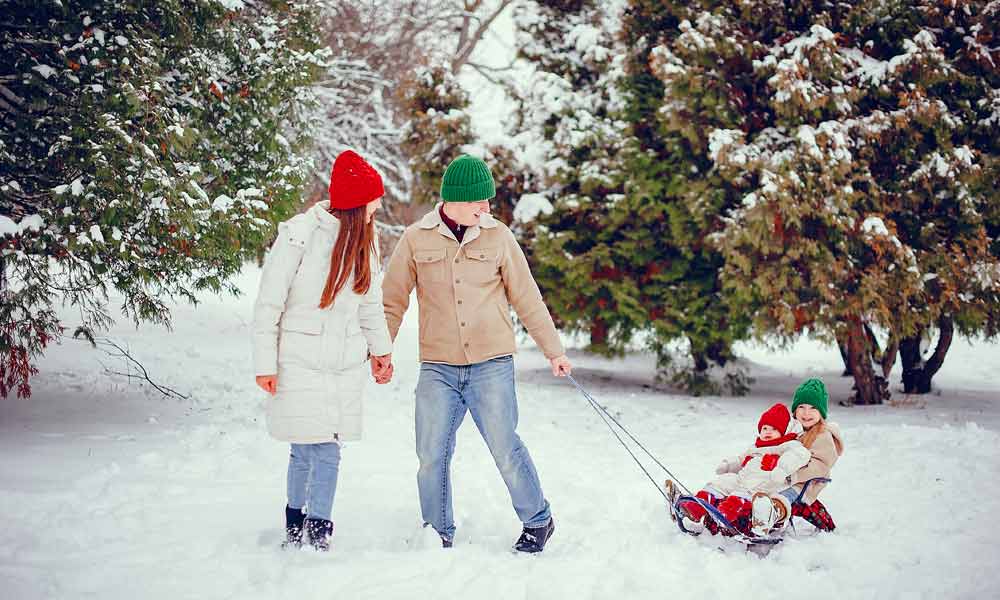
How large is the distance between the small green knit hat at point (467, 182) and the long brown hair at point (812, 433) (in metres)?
2.32

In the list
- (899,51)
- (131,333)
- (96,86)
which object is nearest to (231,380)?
(131,333)

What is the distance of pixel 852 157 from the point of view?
8.66 metres

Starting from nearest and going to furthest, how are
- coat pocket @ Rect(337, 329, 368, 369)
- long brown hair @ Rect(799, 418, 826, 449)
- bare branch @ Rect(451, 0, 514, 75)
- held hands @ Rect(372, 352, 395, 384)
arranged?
coat pocket @ Rect(337, 329, 368, 369), held hands @ Rect(372, 352, 395, 384), long brown hair @ Rect(799, 418, 826, 449), bare branch @ Rect(451, 0, 514, 75)

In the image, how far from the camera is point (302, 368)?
11.4 ft

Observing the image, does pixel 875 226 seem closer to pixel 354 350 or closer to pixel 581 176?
pixel 581 176

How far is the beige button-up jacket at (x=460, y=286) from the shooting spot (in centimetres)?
377

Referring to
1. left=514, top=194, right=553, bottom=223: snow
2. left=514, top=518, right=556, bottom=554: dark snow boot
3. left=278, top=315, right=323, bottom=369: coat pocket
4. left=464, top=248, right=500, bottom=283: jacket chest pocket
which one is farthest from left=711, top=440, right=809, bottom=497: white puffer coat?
left=514, top=194, right=553, bottom=223: snow

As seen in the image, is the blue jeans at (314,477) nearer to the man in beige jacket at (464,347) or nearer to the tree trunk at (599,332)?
the man in beige jacket at (464,347)

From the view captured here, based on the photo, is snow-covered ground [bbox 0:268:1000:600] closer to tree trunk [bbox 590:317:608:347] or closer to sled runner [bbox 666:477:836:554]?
sled runner [bbox 666:477:836:554]

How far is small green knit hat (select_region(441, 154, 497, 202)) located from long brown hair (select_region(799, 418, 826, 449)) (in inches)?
91.5

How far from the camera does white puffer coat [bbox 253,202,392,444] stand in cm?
342

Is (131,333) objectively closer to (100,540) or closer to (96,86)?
(96,86)

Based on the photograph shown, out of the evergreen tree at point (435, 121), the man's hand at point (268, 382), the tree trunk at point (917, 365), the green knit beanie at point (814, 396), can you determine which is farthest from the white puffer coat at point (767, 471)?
the tree trunk at point (917, 365)

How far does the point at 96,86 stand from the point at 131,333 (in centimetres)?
605
